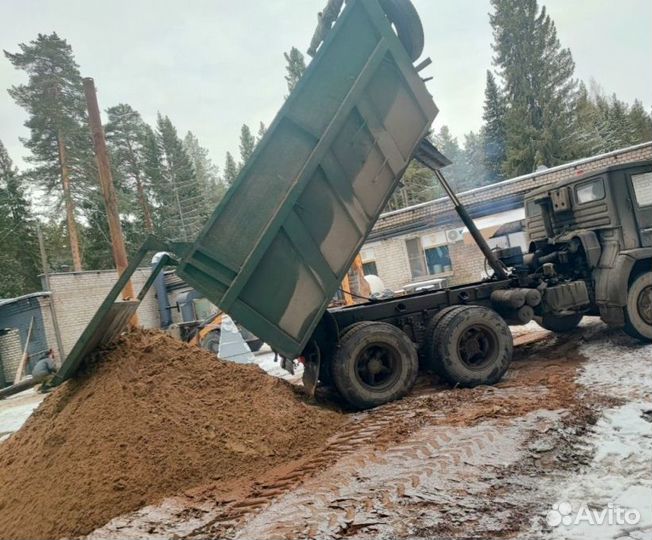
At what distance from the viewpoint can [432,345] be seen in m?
5.80

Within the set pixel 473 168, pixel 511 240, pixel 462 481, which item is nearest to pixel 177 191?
pixel 511 240

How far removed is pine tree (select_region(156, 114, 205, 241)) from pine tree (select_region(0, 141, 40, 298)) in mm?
10096

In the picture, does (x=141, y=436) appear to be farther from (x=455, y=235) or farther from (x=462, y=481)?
(x=455, y=235)

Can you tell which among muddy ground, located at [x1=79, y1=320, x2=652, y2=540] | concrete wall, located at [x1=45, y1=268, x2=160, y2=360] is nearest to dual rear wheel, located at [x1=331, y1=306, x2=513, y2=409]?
muddy ground, located at [x1=79, y1=320, x2=652, y2=540]

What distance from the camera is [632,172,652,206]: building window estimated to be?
22.2 ft

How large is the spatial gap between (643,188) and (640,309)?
1.84 metres

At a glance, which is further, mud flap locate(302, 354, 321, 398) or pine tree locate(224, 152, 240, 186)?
pine tree locate(224, 152, 240, 186)

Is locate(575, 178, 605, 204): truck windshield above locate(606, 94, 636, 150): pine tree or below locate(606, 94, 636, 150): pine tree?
below

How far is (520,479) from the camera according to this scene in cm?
323

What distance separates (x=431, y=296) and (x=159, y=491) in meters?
4.06

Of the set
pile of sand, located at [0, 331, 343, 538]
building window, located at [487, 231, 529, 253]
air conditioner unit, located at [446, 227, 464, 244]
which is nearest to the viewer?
pile of sand, located at [0, 331, 343, 538]

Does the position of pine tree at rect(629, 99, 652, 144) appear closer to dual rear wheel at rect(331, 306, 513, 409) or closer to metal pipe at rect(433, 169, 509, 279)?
metal pipe at rect(433, 169, 509, 279)

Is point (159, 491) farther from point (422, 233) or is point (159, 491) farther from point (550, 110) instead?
point (550, 110)

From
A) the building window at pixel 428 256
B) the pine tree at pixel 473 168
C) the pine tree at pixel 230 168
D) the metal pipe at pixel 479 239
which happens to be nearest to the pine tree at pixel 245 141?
the pine tree at pixel 230 168
